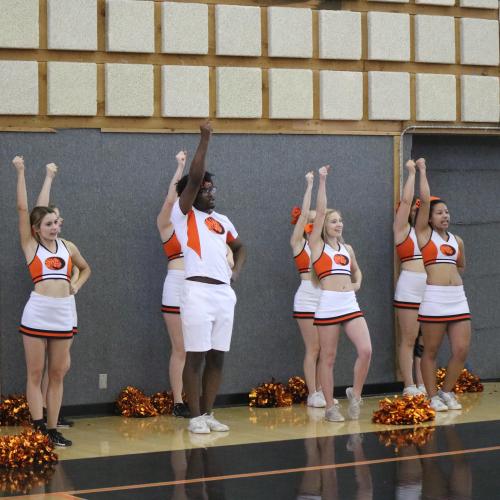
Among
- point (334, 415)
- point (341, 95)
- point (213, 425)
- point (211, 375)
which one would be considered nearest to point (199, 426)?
point (213, 425)

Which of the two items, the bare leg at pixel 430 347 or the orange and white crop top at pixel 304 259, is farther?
the orange and white crop top at pixel 304 259

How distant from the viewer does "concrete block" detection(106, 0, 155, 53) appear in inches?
470

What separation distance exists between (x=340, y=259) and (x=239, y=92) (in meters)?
2.23

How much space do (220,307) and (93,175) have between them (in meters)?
2.29

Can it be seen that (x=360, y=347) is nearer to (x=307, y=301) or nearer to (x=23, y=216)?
(x=307, y=301)

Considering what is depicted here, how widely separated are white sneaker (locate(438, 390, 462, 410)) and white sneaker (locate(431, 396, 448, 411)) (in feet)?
0.57

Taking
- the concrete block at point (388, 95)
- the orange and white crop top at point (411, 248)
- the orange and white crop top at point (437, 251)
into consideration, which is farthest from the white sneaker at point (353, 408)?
the concrete block at point (388, 95)

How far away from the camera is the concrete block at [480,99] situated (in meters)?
13.8

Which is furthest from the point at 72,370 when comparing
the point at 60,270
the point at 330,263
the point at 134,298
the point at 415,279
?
Answer: the point at 415,279

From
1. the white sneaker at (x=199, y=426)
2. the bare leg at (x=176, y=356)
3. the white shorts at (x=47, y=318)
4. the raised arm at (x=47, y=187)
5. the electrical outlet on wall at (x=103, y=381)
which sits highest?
the raised arm at (x=47, y=187)

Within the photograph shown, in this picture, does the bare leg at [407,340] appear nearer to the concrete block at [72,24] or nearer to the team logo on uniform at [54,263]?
the team logo on uniform at [54,263]

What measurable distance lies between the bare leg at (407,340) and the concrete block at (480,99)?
2469mm

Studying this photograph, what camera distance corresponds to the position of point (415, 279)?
12555 mm

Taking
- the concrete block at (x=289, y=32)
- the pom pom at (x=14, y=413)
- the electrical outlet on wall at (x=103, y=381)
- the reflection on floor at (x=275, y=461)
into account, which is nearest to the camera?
the reflection on floor at (x=275, y=461)
